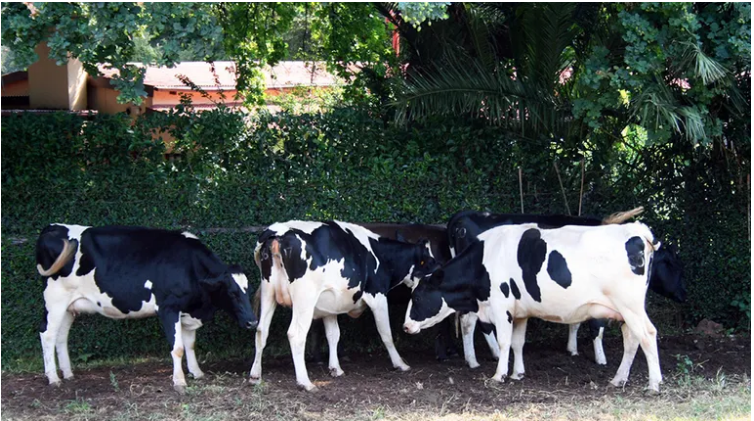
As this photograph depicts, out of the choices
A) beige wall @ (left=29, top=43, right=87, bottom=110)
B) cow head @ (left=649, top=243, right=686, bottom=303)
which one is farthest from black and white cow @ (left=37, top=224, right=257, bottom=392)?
cow head @ (left=649, top=243, right=686, bottom=303)

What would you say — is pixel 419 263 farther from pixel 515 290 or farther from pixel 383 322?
pixel 515 290

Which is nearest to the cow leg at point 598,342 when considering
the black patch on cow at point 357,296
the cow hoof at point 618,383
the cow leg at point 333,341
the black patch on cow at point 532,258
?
the cow hoof at point 618,383

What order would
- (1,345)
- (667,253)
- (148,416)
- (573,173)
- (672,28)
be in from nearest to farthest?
(148,416) < (672,28) < (1,345) < (667,253) < (573,173)

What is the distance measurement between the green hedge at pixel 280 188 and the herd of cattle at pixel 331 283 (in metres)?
0.93

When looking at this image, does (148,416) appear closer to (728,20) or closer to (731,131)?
(728,20)

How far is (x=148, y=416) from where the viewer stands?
8.37m

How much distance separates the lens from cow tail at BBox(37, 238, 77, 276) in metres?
9.60

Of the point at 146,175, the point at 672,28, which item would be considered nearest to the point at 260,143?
the point at 146,175

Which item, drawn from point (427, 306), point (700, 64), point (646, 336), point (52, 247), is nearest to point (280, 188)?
point (427, 306)

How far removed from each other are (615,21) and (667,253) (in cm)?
298

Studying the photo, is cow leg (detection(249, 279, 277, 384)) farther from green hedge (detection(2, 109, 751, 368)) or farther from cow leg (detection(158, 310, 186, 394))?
green hedge (detection(2, 109, 751, 368))

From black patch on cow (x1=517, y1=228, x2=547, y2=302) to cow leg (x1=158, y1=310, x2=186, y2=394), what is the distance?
373 cm

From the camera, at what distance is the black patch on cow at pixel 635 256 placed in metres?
9.11

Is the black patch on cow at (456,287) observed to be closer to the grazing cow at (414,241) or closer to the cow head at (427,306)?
the cow head at (427,306)
